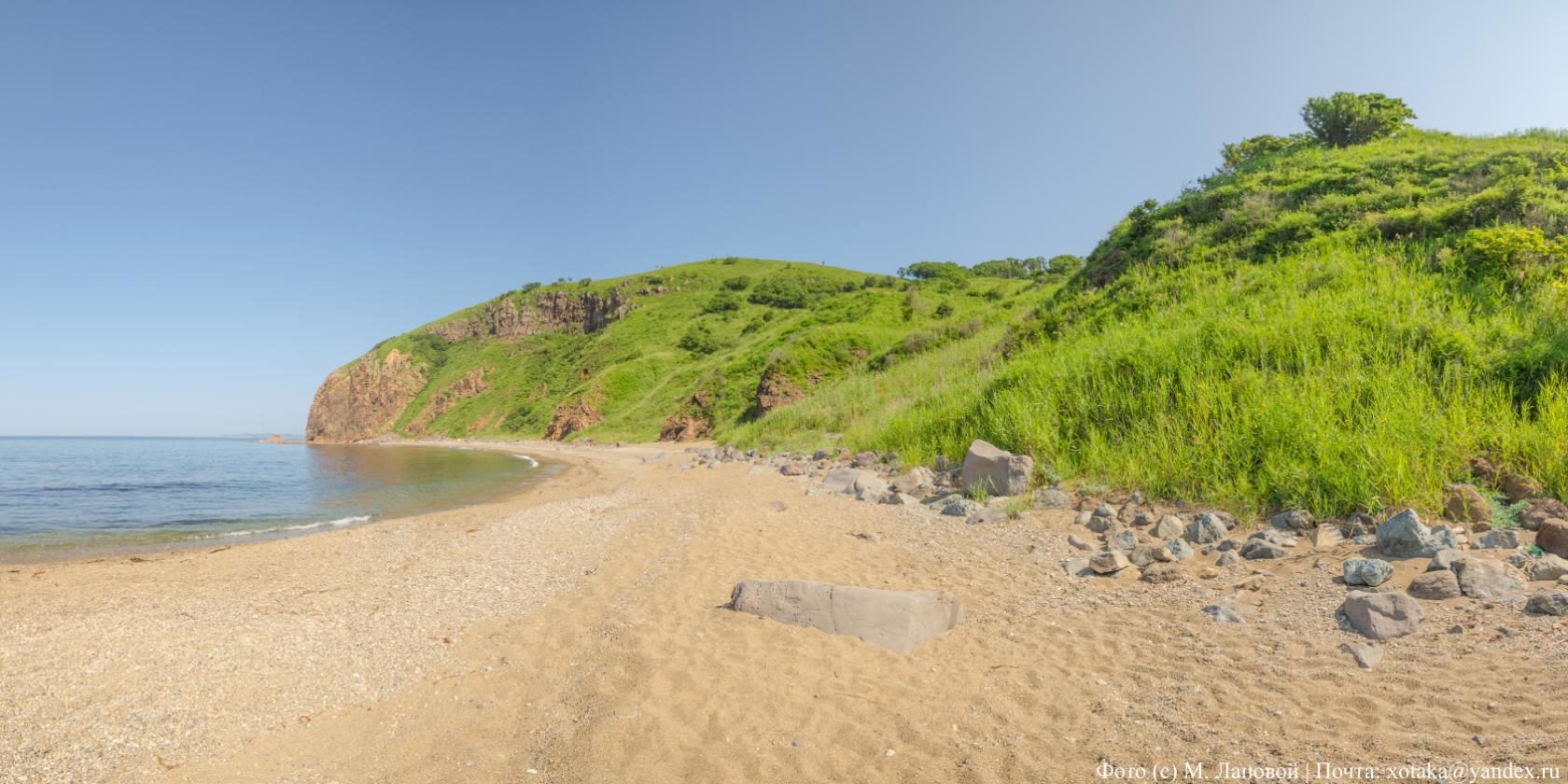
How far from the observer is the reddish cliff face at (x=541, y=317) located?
9562cm

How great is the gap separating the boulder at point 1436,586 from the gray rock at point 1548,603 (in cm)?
36

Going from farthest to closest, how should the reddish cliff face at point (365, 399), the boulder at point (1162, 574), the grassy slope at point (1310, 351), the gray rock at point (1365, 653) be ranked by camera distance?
1. the reddish cliff face at point (365, 399)
2. the grassy slope at point (1310, 351)
3. the boulder at point (1162, 574)
4. the gray rock at point (1365, 653)

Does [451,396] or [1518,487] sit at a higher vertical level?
[451,396]

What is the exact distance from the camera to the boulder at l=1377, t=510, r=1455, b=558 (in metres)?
5.04

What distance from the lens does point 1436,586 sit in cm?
433

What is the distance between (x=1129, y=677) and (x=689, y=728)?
9.80 feet

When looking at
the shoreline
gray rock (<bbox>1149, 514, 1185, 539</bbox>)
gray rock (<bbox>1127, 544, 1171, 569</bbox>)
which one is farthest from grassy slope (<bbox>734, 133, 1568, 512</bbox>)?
the shoreline

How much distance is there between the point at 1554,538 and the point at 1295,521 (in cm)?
173

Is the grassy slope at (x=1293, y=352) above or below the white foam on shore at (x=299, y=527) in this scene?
above

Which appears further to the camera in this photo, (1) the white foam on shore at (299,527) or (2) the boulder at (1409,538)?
(1) the white foam on shore at (299,527)

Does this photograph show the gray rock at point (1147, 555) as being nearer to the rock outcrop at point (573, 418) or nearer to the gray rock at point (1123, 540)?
the gray rock at point (1123, 540)

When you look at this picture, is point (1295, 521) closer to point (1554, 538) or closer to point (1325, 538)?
point (1325, 538)

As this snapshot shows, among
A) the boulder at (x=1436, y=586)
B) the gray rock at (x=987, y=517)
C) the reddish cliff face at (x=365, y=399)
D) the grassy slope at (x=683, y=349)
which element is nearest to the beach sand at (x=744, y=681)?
the boulder at (x=1436, y=586)

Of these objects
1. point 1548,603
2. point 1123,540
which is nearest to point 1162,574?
point 1123,540
